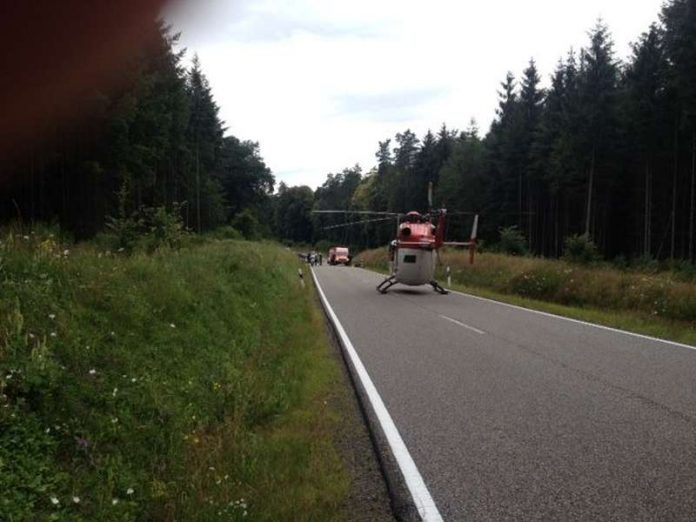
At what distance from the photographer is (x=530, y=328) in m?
14.4

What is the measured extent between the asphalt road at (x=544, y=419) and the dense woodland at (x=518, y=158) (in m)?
8.38

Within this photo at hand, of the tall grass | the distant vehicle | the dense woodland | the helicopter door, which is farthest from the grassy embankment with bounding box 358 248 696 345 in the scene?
the distant vehicle

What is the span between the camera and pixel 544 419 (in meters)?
6.70

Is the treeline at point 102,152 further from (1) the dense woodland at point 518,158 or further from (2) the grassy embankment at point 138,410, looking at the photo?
(2) the grassy embankment at point 138,410

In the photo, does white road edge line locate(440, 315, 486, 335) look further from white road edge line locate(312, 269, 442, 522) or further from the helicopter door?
A: the helicopter door

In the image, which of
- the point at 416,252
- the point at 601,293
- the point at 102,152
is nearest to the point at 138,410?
the point at 601,293

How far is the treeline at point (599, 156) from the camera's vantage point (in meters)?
40.7

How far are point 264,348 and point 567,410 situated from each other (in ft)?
17.5

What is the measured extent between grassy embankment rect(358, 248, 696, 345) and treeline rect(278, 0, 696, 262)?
13.0 metres

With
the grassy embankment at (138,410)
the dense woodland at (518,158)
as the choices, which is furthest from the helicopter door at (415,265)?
the grassy embankment at (138,410)

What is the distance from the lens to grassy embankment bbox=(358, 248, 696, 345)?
52.9 ft

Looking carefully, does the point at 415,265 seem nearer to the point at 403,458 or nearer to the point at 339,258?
the point at 403,458

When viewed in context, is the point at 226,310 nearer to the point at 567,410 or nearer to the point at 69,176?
the point at 567,410

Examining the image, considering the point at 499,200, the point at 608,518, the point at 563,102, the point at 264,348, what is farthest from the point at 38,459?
the point at 499,200
